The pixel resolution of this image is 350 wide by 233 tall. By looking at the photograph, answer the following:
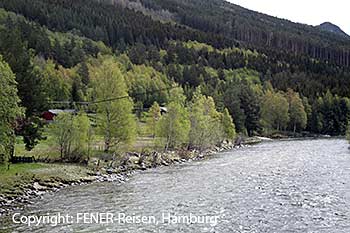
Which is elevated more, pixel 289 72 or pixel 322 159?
pixel 289 72

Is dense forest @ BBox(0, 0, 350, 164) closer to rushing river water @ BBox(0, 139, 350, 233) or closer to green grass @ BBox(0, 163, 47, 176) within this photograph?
green grass @ BBox(0, 163, 47, 176)

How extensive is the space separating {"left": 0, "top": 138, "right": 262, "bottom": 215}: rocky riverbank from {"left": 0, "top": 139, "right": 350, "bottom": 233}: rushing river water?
1.33 metres

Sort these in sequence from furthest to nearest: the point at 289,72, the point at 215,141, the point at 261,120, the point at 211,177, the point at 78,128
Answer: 1. the point at 289,72
2. the point at 261,120
3. the point at 215,141
4. the point at 78,128
5. the point at 211,177

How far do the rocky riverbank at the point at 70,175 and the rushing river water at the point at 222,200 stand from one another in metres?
1.33

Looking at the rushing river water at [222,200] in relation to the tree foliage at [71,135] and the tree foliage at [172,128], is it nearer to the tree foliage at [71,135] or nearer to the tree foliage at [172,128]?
the tree foliage at [71,135]

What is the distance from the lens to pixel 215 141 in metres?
76.8

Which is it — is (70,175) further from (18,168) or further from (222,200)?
(222,200)

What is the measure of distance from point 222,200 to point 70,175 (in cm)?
1397

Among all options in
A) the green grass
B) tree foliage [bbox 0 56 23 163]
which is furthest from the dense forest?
the green grass

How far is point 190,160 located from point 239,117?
46.0 metres

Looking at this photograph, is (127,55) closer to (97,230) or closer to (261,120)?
(261,120)

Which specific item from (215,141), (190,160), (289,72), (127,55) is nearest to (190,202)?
(190,160)

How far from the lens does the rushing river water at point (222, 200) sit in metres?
24.3

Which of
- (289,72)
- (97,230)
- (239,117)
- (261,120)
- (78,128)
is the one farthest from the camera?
(289,72)
